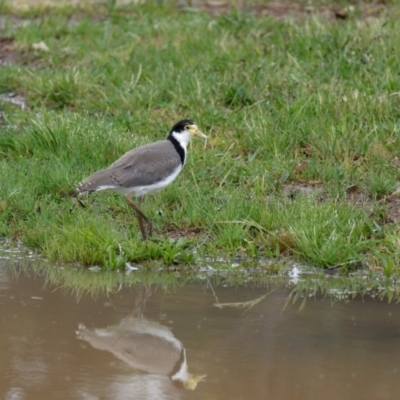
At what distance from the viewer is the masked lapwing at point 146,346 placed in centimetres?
584

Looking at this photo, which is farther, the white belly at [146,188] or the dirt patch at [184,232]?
the dirt patch at [184,232]

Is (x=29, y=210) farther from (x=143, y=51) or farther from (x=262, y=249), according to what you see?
(x=143, y=51)

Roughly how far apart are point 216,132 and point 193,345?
4.69m

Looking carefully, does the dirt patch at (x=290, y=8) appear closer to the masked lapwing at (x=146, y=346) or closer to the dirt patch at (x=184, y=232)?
the dirt patch at (x=184, y=232)

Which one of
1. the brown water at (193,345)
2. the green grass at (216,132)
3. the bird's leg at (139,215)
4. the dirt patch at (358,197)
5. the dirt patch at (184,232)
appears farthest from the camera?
the dirt patch at (358,197)

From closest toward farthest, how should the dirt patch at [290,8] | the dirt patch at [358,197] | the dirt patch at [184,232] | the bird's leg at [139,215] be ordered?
1. the bird's leg at [139,215]
2. the dirt patch at [184,232]
3. the dirt patch at [358,197]
4. the dirt patch at [290,8]

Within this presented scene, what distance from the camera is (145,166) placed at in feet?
27.9

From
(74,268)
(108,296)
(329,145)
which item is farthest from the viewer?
(329,145)

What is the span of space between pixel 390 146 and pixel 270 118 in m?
1.30

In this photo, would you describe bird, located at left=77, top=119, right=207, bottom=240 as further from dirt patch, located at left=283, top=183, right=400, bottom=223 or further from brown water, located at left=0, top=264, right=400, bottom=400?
dirt patch, located at left=283, top=183, right=400, bottom=223

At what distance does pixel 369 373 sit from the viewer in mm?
5809

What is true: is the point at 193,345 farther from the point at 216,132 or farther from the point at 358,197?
the point at 216,132

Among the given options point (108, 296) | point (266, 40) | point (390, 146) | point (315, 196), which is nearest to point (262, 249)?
point (315, 196)

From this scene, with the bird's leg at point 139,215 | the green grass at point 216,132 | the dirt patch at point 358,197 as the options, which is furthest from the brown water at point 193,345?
the dirt patch at point 358,197
